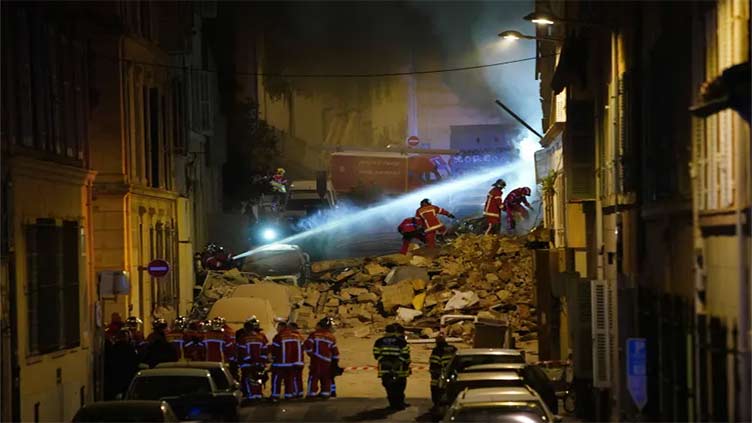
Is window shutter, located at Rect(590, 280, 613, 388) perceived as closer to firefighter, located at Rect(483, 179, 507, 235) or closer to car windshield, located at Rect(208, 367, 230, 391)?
car windshield, located at Rect(208, 367, 230, 391)

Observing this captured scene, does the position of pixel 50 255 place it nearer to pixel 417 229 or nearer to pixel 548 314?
pixel 548 314

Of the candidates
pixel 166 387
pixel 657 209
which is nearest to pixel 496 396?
pixel 657 209

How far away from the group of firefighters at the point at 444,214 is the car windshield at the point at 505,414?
2367 centimetres


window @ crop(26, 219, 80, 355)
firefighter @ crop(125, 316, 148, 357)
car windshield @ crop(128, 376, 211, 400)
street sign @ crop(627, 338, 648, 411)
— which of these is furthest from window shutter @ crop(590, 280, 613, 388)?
window @ crop(26, 219, 80, 355)

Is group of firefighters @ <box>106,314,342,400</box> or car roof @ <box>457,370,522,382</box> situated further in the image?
group of firefighters @ <box>106,314,342,400</box>

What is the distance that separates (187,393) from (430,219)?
22200 mm

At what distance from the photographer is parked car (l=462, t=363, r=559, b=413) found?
55.2 feet

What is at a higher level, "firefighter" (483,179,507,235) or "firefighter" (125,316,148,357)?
"firefighter" (483,179,507,235)

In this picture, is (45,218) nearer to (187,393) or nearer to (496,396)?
(187,393)

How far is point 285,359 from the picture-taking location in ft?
67.3

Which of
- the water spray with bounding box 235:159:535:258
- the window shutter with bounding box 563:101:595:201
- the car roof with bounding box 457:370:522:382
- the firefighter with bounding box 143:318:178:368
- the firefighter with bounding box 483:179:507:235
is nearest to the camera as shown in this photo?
the car roof with bounding box 457:370:522:382

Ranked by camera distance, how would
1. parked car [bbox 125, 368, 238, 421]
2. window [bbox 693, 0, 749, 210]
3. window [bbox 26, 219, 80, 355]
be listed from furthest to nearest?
window [bbox 26, 219, 80, 355]
parked car [bbox 125, 368, 238, 421]
window [bbox 693, 0, 749, 210]

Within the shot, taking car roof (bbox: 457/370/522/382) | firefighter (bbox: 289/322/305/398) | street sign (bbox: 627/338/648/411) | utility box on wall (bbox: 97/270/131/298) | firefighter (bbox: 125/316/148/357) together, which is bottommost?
firefighter (bbox: 289/322/305/398)

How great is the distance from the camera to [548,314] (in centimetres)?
2436
